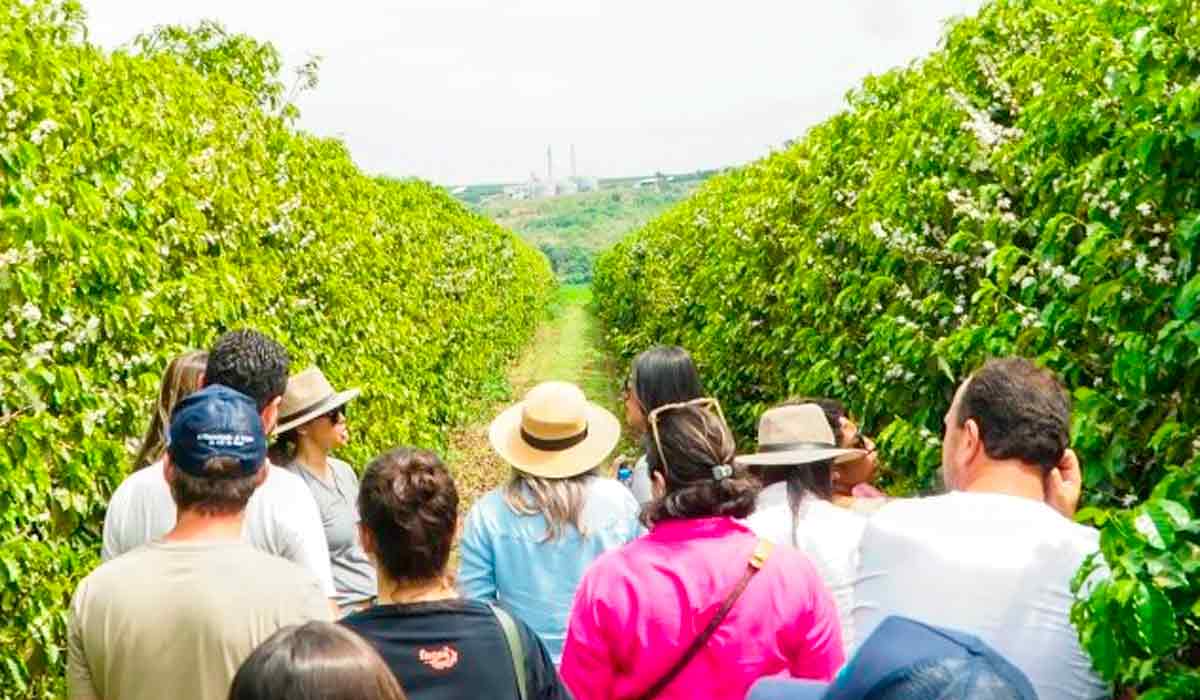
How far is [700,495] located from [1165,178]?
65.9 inches

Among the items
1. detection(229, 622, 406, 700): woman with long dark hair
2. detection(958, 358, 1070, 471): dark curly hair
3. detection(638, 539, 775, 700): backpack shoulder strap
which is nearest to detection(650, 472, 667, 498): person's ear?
detection(638, 539, 775, 700): backpack shoulder strap

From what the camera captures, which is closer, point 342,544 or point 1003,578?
point 1003,578

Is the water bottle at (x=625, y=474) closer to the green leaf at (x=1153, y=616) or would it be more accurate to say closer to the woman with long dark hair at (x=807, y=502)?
the woman with long dark hair at (x=807, y=502)

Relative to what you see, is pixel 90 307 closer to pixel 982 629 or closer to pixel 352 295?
pixel 982 629

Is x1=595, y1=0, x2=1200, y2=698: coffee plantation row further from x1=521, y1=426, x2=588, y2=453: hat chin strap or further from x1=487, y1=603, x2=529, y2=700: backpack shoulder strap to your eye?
x1=521, y1=426, x2=588, y2=453: hat chin strap

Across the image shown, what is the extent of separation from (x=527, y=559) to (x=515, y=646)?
106cm

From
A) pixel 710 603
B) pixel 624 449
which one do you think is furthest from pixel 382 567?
pixel 624 449

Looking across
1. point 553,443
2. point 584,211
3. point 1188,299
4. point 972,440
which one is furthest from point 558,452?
point 584,211

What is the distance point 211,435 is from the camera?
2.86 metres

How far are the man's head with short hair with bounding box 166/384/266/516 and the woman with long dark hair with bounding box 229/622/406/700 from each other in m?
1.19

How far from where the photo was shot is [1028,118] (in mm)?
4871

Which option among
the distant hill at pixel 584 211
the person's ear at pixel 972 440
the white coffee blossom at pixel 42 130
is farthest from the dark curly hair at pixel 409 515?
the distant hill at pixel 584 211

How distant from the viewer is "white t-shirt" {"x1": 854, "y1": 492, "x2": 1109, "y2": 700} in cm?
269

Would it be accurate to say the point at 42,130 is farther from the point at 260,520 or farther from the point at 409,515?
the point at 409,515
